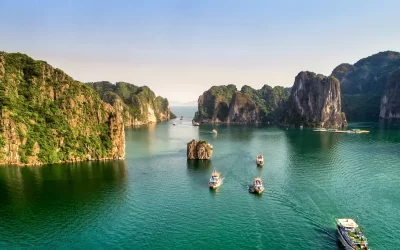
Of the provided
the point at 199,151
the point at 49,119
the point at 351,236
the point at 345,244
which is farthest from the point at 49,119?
the point at 351,236

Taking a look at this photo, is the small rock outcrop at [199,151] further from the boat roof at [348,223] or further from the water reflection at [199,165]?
the boat roof at [348,223]

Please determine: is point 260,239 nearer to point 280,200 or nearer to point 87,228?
point 280,200

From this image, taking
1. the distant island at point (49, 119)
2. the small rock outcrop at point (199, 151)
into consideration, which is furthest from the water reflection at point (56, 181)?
the small rock outcrop at point (199, 151)

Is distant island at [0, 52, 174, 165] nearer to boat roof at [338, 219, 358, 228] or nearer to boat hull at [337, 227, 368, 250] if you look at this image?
boat roof at [338, 219, 358, 228]

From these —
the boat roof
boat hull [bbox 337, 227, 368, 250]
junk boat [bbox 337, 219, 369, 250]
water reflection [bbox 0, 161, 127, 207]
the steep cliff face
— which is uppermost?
the steep cliff face

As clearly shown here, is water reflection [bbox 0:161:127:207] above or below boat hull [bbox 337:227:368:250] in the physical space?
above

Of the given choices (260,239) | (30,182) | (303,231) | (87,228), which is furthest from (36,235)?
(303,231)

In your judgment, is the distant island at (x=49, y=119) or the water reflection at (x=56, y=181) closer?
the water reflection at (x=56, y=181)

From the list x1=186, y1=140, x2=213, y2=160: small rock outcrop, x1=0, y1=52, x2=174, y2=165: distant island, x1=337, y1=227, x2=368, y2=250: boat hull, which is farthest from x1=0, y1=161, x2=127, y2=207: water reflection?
x1=337, y1=227, x2=368, y2=250: boat hull
